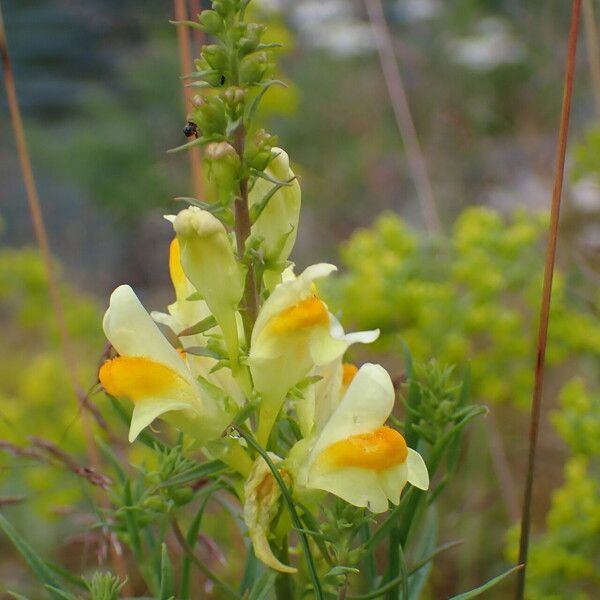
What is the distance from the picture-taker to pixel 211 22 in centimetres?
61

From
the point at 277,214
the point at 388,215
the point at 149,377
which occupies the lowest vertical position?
the point at 388,215

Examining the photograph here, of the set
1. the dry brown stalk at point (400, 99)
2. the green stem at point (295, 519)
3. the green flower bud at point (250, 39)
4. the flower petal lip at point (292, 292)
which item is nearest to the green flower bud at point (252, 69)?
the green flower bud at point (250, 39)

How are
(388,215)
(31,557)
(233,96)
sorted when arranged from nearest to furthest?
(233,96)
(31,557)
(388,215)

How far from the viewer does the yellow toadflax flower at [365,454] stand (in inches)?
24.4

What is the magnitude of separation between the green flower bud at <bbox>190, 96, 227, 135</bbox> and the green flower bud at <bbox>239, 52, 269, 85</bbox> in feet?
0.08

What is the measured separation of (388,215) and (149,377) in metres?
2.01

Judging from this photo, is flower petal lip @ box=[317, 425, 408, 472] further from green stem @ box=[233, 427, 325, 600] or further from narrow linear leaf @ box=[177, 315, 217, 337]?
narrow linear leaf @ box=[177, 315, 217, 337]

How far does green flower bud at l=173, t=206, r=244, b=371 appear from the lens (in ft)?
2.08

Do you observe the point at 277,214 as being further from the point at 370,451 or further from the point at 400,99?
the point at 400,99

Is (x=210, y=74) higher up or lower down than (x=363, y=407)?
higher up

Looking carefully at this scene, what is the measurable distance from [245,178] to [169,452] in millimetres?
276

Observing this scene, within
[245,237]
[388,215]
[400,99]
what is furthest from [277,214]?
[388,215]

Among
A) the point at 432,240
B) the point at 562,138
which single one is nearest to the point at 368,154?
the point at 432,240

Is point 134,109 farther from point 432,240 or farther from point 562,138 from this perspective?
point 562,138
